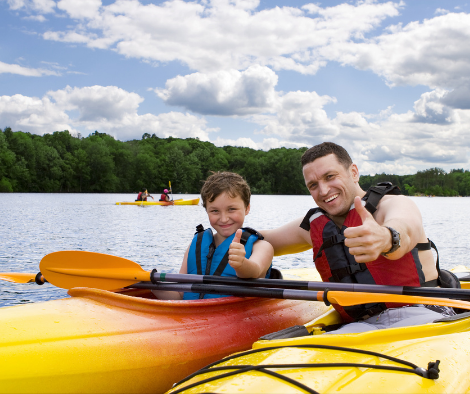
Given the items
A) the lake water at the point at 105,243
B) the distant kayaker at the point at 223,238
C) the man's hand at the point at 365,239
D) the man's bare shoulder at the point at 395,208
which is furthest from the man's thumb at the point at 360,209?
the lake water at the point at 105,243

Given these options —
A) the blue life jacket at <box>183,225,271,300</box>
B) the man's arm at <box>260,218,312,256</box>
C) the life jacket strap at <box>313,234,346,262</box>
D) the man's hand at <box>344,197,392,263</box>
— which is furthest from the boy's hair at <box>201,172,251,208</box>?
the man's hand at <box>344,197,392,263</box>

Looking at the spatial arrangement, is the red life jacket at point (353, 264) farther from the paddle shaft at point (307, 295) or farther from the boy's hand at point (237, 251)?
the boy's hand at point (237, 251)

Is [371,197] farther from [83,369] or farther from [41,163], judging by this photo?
[41,163]

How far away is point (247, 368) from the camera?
1.68 meters

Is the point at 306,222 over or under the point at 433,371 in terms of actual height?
over

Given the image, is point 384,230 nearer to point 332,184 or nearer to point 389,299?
point 389,299

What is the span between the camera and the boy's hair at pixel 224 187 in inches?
118

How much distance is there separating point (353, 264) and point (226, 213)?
3.07 feet

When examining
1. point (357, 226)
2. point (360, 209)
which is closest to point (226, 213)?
point (357, 226)

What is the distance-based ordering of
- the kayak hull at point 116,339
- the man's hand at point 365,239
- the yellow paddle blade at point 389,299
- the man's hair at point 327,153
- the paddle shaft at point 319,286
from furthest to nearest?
the man's hair at point 327,153
the paddle shaft at point 319,286
the yellow paddle blade at point 389,299
the kayak hull at point 116,339
the man's hand at point 365,239

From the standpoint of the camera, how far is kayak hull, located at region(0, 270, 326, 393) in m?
2.14

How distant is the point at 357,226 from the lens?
2.27m

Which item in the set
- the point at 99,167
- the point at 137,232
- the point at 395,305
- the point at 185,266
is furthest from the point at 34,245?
the point at 99,167

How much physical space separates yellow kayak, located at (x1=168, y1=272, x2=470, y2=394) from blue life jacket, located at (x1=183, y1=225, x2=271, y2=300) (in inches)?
36.2
